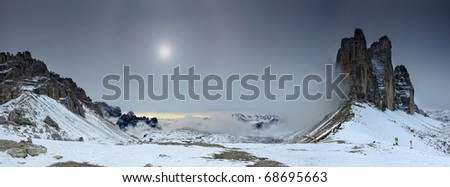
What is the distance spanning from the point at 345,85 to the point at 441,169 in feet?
357

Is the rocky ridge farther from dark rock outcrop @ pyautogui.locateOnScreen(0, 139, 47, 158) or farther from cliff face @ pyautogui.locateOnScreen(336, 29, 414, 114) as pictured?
dark rock outcrop @ pyautogui.locateOnScreen(0, 139, 47, 158)

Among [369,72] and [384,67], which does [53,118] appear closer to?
[369,72]

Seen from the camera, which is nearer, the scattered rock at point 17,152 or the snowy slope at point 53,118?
the scattered rock at point 17,152

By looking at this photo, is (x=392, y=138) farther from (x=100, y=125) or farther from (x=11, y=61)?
(x=11, y=61)

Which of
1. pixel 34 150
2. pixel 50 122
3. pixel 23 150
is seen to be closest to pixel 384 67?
pixel 50 122

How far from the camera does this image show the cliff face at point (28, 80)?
126 m

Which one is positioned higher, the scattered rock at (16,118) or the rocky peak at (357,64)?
the rocky peak at (357,64)

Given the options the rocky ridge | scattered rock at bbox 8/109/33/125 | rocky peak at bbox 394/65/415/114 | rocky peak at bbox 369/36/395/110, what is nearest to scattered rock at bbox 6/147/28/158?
scattered rock at bbox 8/109/33/125

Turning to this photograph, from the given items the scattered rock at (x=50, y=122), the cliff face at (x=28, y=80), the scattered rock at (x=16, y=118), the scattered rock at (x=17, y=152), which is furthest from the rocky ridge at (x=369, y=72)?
the cliff face at (x=28, y=80)

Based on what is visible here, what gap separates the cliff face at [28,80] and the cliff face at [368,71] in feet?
314

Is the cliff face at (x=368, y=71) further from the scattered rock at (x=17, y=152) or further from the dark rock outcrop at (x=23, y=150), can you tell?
the scattered rock at (x=17, y=152)

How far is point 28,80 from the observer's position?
133 m

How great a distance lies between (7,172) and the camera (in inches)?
415

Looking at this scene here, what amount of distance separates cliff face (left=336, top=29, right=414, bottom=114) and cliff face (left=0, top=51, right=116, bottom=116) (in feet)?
314
